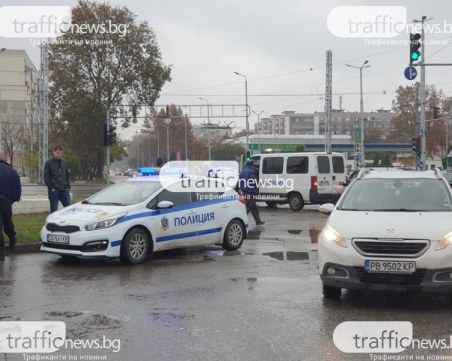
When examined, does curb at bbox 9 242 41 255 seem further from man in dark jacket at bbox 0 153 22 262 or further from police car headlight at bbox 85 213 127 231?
police car headlight at bbox 85 213 127 231

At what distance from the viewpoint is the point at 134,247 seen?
9.59 meters

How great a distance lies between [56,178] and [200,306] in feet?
23.9

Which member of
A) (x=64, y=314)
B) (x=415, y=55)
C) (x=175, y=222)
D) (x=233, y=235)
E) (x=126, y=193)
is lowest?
(x=64, y=314)

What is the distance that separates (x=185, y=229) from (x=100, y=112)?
41.1m

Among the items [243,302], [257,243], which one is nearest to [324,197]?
[257,243]

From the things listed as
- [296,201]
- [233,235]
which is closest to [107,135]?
[296,201]

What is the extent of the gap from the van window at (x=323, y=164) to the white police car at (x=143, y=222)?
32.5ft

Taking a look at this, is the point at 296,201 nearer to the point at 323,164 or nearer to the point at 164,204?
the point at 323,164

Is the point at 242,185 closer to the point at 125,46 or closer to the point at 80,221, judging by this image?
the point at 80,221

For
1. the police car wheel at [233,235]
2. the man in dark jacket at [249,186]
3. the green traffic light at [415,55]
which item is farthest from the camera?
the green traffic light at [415,55]

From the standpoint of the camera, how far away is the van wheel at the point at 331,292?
701cm

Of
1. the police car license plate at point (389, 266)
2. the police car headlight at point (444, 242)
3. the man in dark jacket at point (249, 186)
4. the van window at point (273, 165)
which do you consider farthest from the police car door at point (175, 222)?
the van window at point (273, 165)

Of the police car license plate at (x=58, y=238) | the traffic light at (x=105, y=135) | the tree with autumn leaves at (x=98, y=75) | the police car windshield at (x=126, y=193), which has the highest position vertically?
the tree with autumn leaves at (x=98, y=75)

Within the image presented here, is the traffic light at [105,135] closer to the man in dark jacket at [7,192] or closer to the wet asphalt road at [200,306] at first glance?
the man in dark jacket at [7,192]
